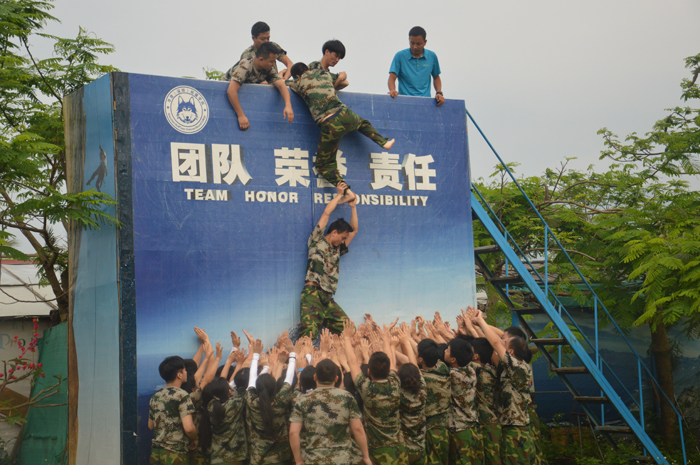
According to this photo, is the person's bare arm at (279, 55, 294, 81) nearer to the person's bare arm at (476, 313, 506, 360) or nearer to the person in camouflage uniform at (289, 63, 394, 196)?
the person in camouflage uniform at (289, 63, 394, 196)

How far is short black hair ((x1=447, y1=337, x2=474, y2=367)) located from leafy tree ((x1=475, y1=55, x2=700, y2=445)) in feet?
12.2

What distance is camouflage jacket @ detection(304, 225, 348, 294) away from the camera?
26.1 ft

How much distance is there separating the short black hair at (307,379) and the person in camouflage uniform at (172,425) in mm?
1149

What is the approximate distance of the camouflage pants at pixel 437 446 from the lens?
6707 mm

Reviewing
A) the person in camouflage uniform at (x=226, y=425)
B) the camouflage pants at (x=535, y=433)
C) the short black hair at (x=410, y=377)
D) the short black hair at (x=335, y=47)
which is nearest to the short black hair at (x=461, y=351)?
the short black hair at (x=410, y=377)

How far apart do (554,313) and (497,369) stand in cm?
212

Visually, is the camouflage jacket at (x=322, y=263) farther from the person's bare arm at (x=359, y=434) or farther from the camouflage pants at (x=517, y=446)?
the camouflage pants at (x=517, y=446)

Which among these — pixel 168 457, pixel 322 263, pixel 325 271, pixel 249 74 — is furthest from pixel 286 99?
pixel 168 457

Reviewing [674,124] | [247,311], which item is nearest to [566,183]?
[674,124]

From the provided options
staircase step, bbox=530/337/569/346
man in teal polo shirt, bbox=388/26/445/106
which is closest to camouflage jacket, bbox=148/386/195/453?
staircase step, bbox=530/337/569/346

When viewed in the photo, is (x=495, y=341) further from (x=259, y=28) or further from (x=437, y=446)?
(x=259, y=28)

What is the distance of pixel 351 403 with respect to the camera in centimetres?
594

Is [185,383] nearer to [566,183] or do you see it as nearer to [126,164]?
[126,164]

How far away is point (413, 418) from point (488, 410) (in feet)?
3.60
